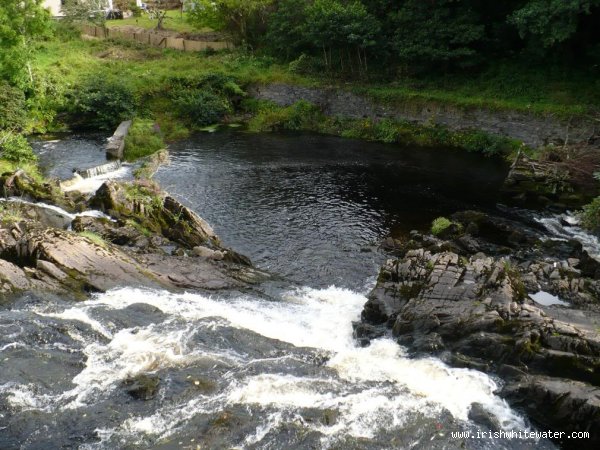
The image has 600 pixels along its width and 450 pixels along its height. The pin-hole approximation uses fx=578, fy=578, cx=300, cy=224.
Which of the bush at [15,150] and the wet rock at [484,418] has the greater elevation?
the bush at [15,150]

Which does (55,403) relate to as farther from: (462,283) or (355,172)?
(355,172)

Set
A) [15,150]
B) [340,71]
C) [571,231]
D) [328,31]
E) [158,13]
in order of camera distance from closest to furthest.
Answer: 1. [571,231]
2. [15,150]
3. [328,31]
4. [340,71]
5. [158,13]

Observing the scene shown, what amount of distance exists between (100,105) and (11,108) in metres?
7.15

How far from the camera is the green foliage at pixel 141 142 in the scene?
3525cm

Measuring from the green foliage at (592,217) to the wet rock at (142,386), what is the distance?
19.2 meters

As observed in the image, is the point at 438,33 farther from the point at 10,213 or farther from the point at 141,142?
the point at 10,213

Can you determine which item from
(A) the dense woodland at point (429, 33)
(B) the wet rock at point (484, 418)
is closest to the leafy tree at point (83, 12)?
(A) the dense woodland at point (429, 33)

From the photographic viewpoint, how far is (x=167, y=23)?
64812 mm

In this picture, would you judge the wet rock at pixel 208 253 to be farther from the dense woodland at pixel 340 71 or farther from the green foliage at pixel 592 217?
the green foliage at pixel 592 217

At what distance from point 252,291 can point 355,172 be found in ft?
49.4

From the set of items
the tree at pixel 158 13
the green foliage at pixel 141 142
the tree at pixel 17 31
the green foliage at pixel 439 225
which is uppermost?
the tree at pixel 158 13

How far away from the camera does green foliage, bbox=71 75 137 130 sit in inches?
1612

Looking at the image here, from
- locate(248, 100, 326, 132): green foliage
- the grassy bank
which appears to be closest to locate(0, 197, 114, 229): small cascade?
the grassy bank

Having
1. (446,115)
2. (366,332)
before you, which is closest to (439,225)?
(366,332)
